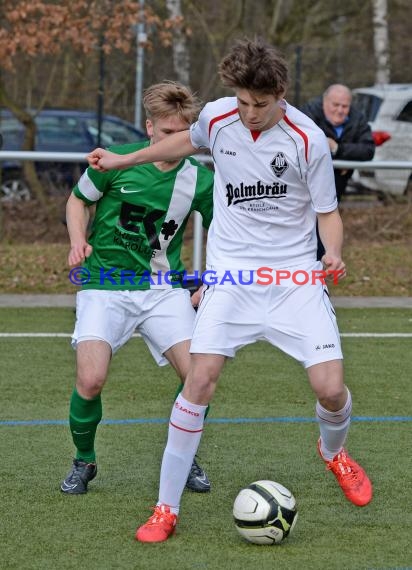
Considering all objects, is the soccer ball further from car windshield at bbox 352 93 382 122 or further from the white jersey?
car windshield at bbox 352 93 382 122

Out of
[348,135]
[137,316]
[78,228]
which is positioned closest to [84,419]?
[137,316]

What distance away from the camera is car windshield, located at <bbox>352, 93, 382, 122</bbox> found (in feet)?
55.8

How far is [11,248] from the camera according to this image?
12906 millimetres

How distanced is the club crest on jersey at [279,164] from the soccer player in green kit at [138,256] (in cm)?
71

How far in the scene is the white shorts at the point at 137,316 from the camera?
529 cm

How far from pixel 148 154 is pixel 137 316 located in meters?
0.80

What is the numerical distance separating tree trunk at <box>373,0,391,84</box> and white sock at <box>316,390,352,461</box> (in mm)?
15582

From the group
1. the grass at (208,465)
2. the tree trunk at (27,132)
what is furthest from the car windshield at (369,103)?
the grass at (208,465)

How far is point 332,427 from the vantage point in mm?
5031

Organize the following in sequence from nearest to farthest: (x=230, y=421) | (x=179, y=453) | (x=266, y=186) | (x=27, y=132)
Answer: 1. (x=179, y=453)
2. (x=266, y=186)
3. (x=230, y=421)
4. (x=27, y=132)

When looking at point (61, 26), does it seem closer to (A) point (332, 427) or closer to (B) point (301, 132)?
(B) point (301, 132)

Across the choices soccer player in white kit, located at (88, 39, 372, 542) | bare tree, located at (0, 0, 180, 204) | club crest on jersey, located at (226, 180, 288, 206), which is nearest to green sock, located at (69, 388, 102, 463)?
soccer player in white kit, located at (88, 39, 372, 542)

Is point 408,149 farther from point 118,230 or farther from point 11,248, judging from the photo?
point 118,230

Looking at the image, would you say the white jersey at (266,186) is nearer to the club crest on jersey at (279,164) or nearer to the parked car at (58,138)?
the club crest on jersey at (279,164)
